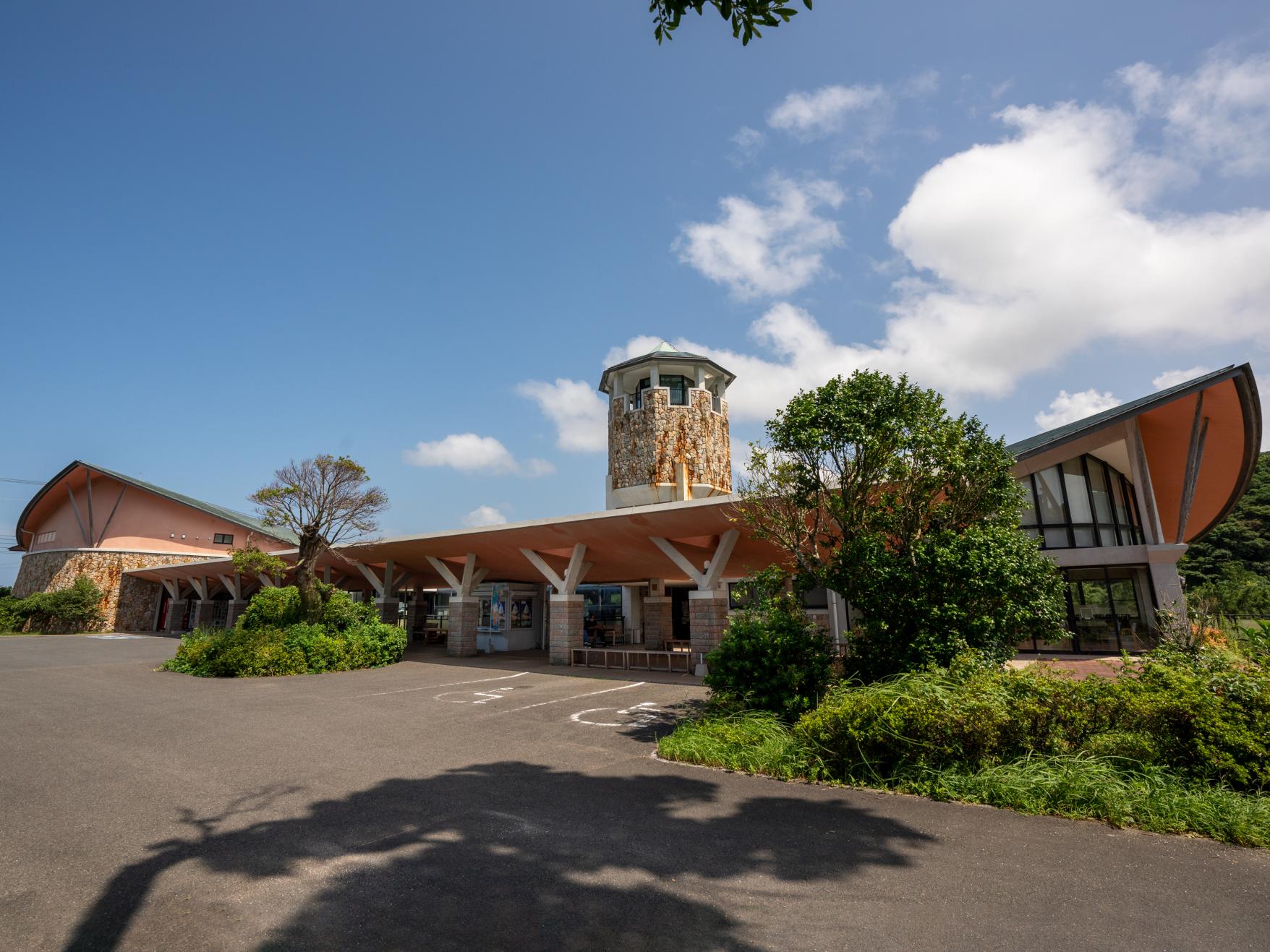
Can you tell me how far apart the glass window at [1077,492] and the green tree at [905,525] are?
37.5 feet

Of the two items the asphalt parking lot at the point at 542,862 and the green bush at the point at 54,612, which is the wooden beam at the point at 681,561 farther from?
the green bush at the point at 54,612

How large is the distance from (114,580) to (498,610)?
32.3m

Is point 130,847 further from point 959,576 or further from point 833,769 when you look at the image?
point 959,576

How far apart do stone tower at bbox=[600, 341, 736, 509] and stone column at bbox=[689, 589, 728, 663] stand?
1730 centimetres

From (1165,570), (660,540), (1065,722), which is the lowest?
(1065,722)

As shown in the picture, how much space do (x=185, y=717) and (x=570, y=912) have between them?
1014 cm

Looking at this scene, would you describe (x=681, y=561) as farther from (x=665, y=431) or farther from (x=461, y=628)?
(x=665, y=431)

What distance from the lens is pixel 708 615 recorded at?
49.3 ft

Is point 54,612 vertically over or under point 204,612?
over

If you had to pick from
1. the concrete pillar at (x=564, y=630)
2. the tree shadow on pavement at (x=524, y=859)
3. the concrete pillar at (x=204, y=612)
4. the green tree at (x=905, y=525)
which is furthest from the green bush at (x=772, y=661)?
the concrete pillar at (x=204, y=612)

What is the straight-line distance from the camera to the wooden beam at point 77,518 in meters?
40.5

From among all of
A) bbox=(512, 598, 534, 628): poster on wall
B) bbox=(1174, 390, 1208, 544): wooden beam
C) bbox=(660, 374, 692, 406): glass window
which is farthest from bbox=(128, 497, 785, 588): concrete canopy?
bbox=(660, 374, 692, 406): glass window

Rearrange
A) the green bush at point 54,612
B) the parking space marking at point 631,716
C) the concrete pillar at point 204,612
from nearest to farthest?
1. the parking space marking at point 631,716
2. the green bush at point 54,612
3. the concrete pillar at point 204,612

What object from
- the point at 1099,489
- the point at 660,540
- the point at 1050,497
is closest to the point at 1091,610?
the point at 1050,497
